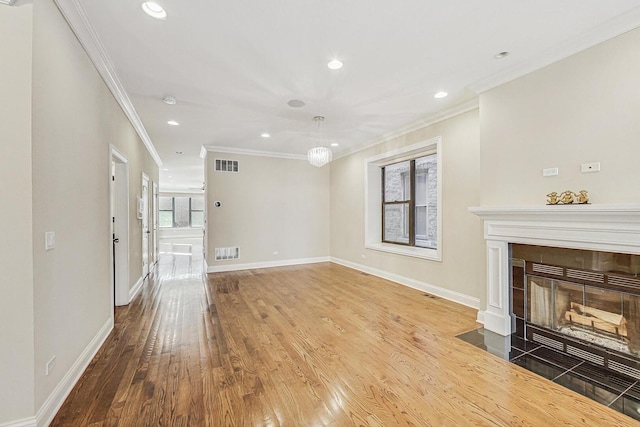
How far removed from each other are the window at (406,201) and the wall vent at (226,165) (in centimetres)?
300

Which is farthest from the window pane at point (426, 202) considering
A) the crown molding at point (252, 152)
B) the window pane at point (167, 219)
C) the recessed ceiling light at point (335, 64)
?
the window pane at point (167, 219)

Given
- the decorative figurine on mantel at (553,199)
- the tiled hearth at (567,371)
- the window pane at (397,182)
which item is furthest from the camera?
the window pane at (397,182)

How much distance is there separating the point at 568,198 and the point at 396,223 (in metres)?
3.42

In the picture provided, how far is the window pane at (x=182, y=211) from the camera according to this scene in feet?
50.8

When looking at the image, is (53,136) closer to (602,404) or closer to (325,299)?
(325,299)

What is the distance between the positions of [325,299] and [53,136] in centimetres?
354

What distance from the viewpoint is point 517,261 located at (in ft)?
9.86

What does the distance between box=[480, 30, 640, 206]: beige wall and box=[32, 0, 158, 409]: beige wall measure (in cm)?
398

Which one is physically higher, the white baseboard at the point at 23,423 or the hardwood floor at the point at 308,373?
the white baseboard at the point at 23,423

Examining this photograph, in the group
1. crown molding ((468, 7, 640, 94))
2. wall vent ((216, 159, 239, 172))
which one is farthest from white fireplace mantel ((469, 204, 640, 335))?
wall vent ((216, 159, 239, 172))

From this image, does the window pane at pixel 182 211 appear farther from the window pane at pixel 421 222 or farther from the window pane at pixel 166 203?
the window pane at pixel 421 222

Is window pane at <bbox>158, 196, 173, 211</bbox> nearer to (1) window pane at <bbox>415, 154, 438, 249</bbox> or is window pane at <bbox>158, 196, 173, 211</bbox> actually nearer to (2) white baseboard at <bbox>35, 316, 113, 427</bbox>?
(2) white baseboard at <bbox>35, 316, 113, 427</bbox>

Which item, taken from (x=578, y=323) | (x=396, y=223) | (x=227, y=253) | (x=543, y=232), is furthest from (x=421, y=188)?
(x=227, y=253)

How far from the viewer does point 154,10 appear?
6.84 ft
